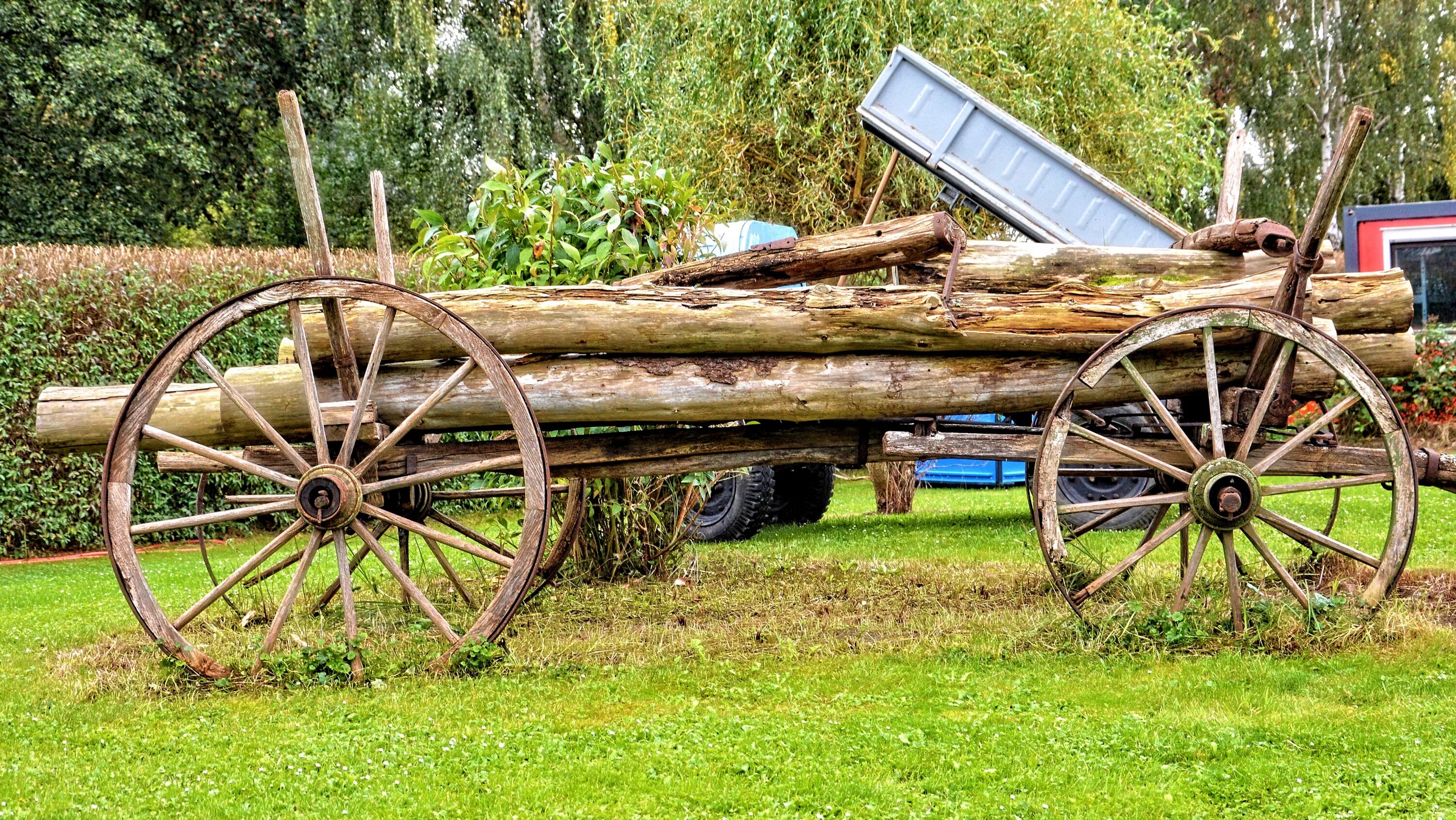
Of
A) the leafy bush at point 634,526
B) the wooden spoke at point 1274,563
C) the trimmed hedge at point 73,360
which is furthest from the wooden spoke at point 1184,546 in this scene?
the trimmed hedge at point 73,360

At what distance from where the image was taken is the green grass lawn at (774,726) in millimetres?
3467

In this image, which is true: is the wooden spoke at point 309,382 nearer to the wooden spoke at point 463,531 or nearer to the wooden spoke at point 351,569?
the wooden spoke at point 351,569

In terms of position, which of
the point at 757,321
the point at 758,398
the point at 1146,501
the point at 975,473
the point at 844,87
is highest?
the point at 844,87

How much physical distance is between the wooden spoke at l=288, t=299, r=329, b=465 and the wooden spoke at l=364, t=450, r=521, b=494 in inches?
9.1

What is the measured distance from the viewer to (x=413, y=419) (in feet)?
16.4

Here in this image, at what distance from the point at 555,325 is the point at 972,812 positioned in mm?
2855

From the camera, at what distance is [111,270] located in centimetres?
1052

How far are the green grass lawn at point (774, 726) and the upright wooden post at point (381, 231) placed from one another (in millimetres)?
1905

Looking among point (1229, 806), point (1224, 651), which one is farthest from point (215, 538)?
point (1229, 806)

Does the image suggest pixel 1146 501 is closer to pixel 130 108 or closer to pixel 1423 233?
pixel 1423 233

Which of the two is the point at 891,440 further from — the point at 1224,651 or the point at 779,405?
the point at 1224,651

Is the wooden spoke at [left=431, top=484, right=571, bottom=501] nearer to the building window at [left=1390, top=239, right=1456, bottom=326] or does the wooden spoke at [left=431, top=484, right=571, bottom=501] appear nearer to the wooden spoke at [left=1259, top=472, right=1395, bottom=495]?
the wooden spoke at [left=1259, top=472, right=1395, bottom=495]

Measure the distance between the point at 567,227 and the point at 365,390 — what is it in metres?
2.17

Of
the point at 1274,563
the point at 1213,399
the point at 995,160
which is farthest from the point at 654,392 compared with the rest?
the point at 995,160
